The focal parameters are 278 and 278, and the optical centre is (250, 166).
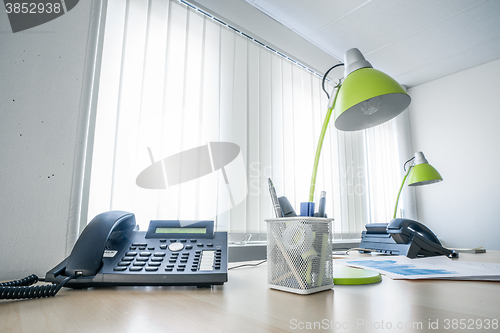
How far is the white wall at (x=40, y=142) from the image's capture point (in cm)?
71

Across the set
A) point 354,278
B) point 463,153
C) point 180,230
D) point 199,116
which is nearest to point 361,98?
point 354,278

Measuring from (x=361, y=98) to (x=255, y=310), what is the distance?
1.73 feet

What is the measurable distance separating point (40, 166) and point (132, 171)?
32 centimetres

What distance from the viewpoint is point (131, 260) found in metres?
0.51

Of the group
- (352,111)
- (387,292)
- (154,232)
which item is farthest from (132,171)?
(387,292)

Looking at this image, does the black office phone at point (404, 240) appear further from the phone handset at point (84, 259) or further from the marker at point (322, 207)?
the phone handset at point (84, 259)

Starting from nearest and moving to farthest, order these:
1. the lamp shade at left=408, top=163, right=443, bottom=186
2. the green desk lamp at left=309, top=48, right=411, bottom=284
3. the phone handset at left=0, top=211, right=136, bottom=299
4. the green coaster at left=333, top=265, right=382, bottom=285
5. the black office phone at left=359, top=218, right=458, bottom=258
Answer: the phone handset at left=0, top=211, right=136, bottom=299, the green coaster at left=333, top=265, right=382, bottom=285, the green desk lamp at left=309, top=48, right=411, bottom=284, the black office phone at left=359, top=218, right=458, bottom=258, the lamp shade at left=408, top=163, right=443, bottom=186

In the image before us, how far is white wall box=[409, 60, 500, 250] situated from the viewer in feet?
7.20

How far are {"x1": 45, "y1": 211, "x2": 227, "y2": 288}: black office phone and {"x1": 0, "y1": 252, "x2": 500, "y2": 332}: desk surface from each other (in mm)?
24

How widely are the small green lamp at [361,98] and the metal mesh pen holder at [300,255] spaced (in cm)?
14

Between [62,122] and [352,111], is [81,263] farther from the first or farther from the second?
[352,111]

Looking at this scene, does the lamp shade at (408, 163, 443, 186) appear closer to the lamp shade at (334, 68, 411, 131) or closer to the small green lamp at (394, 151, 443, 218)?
the small green lamp at (394, 151, 443, 218)

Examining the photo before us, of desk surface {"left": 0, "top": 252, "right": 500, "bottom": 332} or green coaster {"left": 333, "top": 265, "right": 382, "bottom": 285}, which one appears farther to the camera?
green coaster {"left": 333, "top": 265, "right": 382, "bottom": 285}

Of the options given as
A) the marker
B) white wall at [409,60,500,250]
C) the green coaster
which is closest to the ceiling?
white wall at [409,60,500,250]
